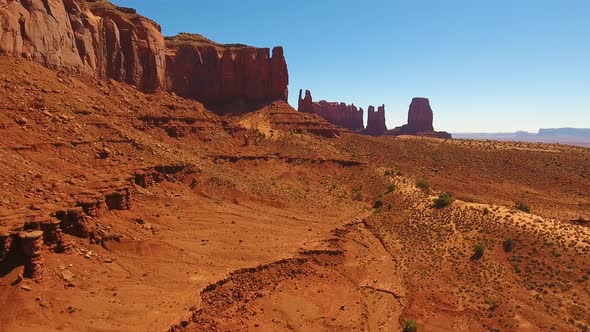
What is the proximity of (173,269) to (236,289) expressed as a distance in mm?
4497

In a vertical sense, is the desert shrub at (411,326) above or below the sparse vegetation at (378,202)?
below

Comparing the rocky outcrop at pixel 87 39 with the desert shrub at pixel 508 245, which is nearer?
the desert shrub at pixel 508 245

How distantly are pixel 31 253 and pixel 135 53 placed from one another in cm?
4451

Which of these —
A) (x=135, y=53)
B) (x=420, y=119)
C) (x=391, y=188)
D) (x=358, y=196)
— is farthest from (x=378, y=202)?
(x=420, y=119)

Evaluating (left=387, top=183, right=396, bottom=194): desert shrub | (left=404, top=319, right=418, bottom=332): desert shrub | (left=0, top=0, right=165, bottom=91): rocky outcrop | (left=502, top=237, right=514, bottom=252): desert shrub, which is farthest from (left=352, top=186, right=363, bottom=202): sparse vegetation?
(left=0, top=0, right=165, bottom=91): rocky outcrop

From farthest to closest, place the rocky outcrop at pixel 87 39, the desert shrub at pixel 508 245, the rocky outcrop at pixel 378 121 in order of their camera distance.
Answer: the rocky outcrop at pixel 378 121
the rocky outcrop at pixel 87 39
the desert shrub at pixel 508 245

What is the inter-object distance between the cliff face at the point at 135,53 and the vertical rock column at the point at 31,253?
2621cm

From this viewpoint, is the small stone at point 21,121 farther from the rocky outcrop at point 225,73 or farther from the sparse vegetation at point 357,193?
the rocky outcrop at point 225,73

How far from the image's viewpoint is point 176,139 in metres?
52.7

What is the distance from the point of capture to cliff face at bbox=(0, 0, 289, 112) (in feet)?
137

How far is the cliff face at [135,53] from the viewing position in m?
41.7

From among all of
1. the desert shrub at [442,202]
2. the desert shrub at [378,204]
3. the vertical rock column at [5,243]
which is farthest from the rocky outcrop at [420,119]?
the vertical rock column at [5,243]

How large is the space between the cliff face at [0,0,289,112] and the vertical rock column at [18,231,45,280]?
2621cm

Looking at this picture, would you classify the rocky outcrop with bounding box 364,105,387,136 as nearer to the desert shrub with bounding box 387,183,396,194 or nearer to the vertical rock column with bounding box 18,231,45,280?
the desert shrub with bounding box 387,183,396,194
